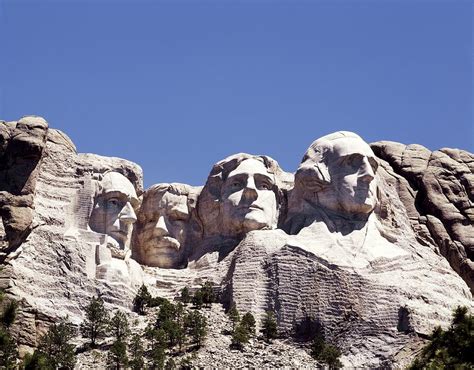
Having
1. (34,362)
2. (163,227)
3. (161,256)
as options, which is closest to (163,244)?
(161,256)

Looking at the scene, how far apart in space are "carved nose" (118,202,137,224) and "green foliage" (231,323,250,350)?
19.5 ft

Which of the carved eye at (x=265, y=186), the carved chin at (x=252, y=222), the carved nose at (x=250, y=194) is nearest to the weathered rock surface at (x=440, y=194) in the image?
the carved eye at (x=265, y=186)

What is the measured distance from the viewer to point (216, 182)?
55.7 meters

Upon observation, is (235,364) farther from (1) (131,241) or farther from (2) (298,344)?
(1) (131,241)

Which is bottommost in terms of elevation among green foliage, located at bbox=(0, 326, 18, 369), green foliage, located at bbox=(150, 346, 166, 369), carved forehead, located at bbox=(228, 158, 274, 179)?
green foliage, located at bbox=(0, 326, 18, 369)

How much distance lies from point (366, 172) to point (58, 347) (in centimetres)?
1086

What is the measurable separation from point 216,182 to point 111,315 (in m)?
6.65

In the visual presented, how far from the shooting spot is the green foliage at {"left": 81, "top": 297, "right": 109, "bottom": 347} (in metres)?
49.0

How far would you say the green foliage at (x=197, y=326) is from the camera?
4903cm

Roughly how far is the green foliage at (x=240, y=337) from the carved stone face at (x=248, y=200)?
5.64 metres

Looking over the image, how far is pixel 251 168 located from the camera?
2169 inches

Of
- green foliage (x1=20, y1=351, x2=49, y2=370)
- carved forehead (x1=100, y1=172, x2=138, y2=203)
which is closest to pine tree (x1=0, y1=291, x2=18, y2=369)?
green foliage (x1=20, y1=351, x2=49, y2=370)

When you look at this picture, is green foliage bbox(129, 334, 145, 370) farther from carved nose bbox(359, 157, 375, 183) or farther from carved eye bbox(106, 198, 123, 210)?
carved nose bbox(359, 157, 375, 183)

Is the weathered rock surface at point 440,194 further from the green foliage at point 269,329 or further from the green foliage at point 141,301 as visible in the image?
the green foliage at point 141,301
